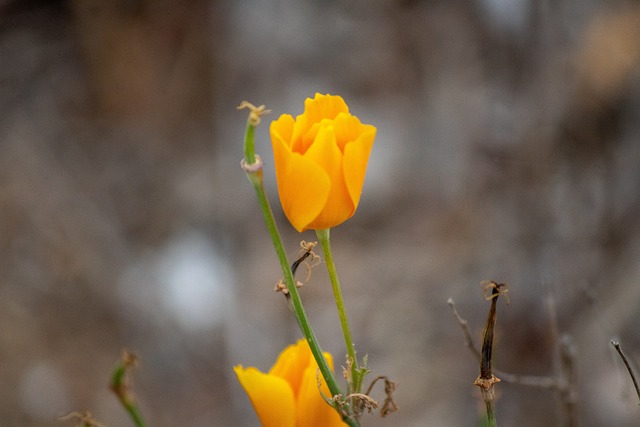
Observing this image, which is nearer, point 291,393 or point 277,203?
point 291,393

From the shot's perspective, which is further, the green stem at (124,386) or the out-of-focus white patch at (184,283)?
the out-of-focus white patch at (184,283)

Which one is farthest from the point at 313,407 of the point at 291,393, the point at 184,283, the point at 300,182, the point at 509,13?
the point at 509,13

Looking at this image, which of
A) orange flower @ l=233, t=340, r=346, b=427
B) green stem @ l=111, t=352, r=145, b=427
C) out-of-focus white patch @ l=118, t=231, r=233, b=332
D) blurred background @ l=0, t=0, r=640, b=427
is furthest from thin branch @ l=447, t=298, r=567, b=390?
out-of-focus white patch @ l=118, t=231, r=233, b=332

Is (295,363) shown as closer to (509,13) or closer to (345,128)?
(345,128)

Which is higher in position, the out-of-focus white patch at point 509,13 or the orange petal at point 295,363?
the out-of-focus white patch at point 509,13

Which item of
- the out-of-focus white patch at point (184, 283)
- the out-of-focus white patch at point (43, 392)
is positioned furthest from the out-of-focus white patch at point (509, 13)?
the out-of-focus white patch at point (43, 392)

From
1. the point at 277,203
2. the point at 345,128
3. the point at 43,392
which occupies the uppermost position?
the point at 277,203

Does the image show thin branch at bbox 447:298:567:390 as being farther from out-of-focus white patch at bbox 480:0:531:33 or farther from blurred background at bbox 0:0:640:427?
out-of-focus white patch at bbox 480:0:531:33

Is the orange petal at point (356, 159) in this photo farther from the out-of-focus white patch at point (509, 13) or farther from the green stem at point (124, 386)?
the out-of-focus white patch at point (509, 13)
